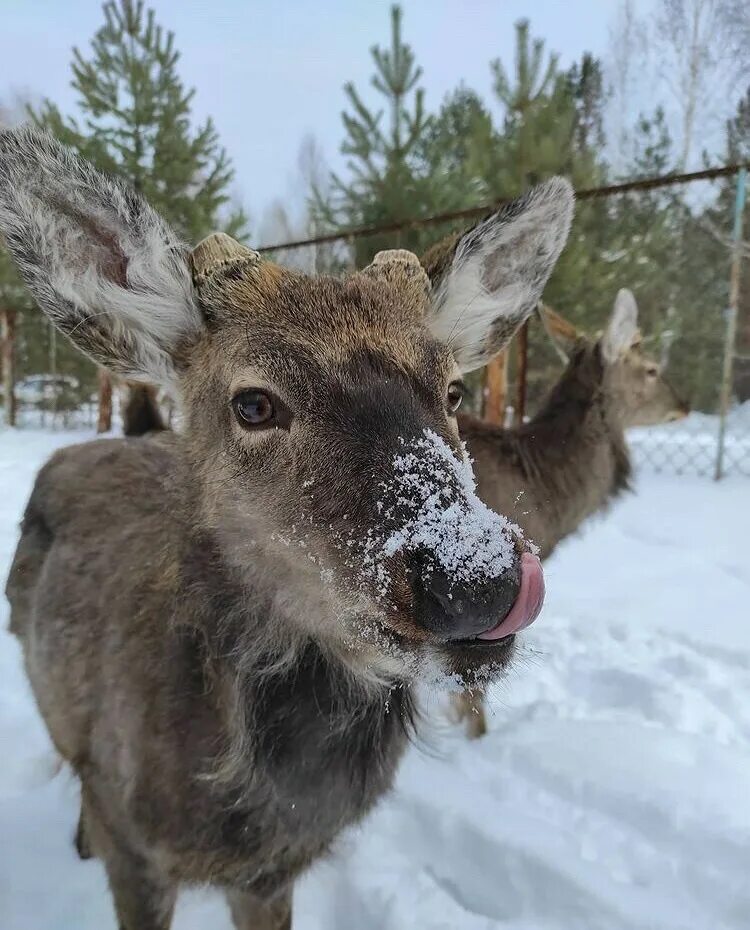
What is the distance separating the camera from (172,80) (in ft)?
42.8

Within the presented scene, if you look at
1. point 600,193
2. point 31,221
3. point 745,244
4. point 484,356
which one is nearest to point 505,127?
point 745,244

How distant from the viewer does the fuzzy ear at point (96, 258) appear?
1731 millimetres

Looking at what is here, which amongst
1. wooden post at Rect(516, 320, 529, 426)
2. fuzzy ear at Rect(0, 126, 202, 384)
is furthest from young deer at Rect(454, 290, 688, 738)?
fuzzy ear at Rect(0, 126, 202, 384)

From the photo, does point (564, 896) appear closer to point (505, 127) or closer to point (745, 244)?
point (745, 244)

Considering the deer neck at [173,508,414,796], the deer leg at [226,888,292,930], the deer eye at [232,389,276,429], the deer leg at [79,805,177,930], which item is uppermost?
the deer eye at [232,389,276,429]

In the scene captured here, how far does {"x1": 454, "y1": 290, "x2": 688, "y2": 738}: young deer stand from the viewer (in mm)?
4566

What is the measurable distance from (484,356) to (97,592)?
159cm

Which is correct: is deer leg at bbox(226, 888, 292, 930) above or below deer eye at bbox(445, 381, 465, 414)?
below

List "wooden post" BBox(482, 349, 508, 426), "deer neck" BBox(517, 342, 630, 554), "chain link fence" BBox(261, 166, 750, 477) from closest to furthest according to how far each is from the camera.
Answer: "deer neck" BBox(517, 342, 630, 554), "wooden post" BBox(482, 349, 508, 426), "chain link fence" BBox(261, 166, 750, 477)

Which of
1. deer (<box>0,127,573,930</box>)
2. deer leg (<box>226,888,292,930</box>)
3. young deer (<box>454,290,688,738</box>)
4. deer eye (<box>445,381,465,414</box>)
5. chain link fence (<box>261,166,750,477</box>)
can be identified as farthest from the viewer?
chain link fence (<box>261,166,750,477</box>)

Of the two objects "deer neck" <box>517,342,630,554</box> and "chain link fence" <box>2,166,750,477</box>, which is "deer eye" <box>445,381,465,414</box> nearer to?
"deer neck" <box>517,342,630,554</box>

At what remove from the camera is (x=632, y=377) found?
5730mm

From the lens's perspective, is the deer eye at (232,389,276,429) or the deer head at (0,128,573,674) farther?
the deer eye at (232,389,276,429)

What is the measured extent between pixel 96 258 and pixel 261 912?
2.09m
